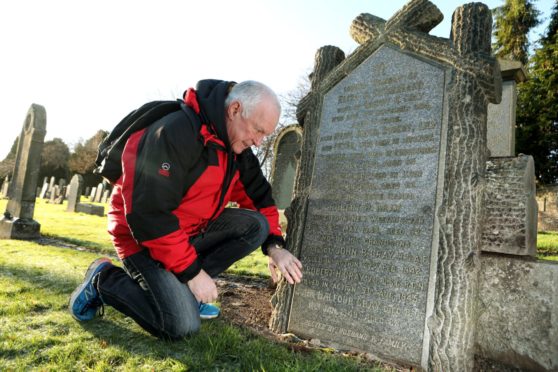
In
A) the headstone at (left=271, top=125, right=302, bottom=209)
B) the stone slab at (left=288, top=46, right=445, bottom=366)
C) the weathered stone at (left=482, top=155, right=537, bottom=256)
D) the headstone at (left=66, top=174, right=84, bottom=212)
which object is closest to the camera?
the stone slab at (left=288, top=46, right=445, bottom=366)

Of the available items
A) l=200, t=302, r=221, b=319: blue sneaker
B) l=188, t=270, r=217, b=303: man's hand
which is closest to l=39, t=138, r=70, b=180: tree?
l=200, t=302, r=221, b=319: blue sneaker

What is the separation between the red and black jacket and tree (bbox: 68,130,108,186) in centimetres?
3805

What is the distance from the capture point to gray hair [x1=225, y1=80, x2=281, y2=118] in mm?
2371

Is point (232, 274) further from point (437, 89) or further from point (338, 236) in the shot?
point (437, 89)

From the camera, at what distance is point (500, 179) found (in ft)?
9.23

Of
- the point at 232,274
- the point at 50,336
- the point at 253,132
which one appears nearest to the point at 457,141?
the point at 253,132

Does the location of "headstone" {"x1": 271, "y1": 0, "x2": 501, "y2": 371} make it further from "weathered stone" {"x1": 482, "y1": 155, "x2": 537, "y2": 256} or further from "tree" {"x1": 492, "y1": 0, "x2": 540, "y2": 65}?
"tree" {"x1": 492, "y1": 0, "x2": 540, "y2": 65}

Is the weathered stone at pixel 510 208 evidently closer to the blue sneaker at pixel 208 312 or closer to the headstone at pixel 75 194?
the blue sneaker at pixel 208 312

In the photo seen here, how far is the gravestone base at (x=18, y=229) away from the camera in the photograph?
6.85m

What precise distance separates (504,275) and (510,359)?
0.57 meters

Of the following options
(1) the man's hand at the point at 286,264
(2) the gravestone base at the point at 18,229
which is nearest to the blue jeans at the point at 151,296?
(1) the man's hand at the point at 286,264

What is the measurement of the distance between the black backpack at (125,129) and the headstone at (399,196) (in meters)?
1.36

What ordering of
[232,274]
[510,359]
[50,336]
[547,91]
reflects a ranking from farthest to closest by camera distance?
[547,91]
[232,274]
[510,359]
[50,336]

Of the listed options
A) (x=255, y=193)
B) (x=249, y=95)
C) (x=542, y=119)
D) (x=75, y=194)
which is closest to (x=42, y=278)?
(x=255, y=193)
